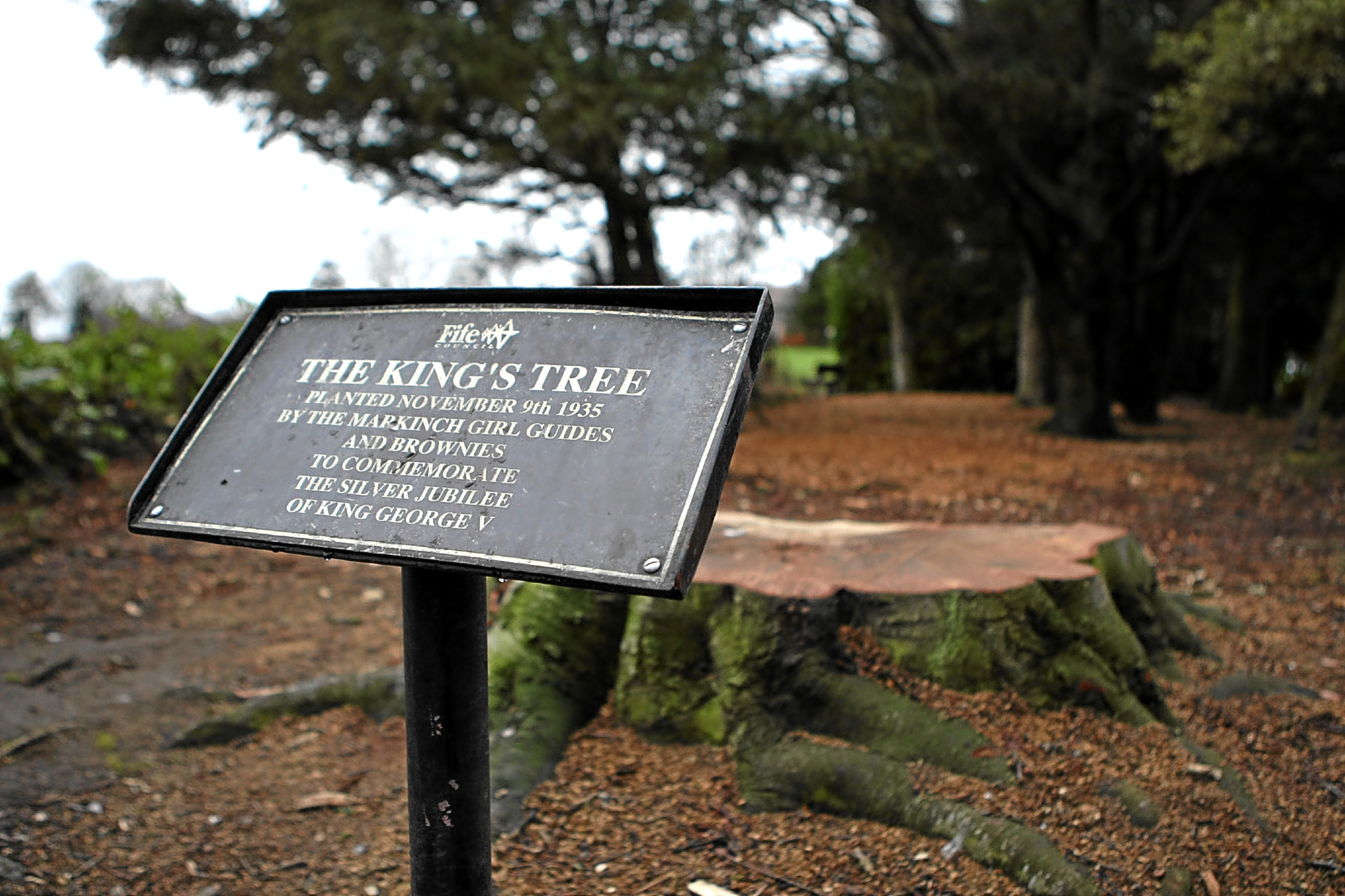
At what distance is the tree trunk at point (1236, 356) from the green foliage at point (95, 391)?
15521 millimetres

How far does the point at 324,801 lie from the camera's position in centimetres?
319

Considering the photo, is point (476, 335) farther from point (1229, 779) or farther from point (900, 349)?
point (900, 349)

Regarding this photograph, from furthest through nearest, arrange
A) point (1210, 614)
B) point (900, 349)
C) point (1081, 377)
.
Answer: point (900, 349)
point (1081, 377)
point (1210, 614)

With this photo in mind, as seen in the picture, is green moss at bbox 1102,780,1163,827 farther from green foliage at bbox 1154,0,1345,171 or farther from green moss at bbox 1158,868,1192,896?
green foliage at bbox 1154,0,1345,171

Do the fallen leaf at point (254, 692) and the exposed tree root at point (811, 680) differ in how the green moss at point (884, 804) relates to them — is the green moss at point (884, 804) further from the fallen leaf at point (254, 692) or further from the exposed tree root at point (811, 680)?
the fallen leaf at point (254, 692)

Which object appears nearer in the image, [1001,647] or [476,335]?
[476,335]

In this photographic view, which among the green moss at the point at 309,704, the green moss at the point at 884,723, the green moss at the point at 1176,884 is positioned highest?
the green moss at the point at 884,723

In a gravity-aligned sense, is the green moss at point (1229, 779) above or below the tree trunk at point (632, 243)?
below

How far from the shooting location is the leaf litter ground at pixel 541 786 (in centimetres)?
264

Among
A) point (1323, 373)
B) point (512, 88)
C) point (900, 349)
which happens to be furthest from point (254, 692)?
point (900, 349)

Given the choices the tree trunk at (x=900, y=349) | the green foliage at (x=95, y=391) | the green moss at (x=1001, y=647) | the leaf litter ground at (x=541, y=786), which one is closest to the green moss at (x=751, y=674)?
the leaf litter ground at (x=541, y=786)

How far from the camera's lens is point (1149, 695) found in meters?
3.33

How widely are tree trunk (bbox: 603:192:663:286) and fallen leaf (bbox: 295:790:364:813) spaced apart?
9.29 meters

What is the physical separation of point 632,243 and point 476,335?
10.9 metres
